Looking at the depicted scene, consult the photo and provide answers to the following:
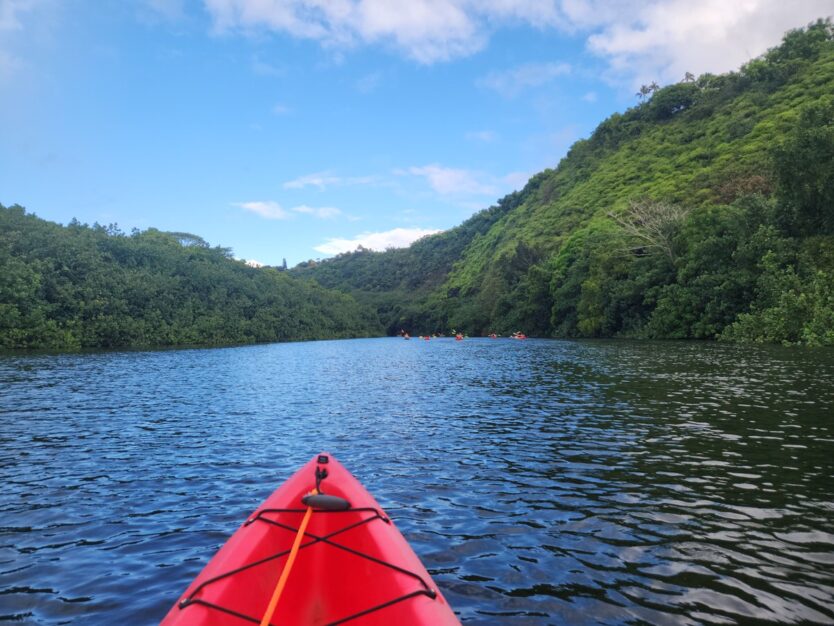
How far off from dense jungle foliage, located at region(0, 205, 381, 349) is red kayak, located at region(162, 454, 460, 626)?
6118 centimetres

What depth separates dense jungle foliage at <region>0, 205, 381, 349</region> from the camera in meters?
56.8

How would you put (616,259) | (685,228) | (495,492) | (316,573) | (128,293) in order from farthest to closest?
(128,293)
(616,259)
(685,228)
(495,492)
(316,573)

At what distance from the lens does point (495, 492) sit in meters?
8.99

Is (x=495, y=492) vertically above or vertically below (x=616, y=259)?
below

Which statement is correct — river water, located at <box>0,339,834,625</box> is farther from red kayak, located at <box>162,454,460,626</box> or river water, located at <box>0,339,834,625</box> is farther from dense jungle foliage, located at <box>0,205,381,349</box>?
dense jungle foliage, located at <box>0,205,381,349</box>

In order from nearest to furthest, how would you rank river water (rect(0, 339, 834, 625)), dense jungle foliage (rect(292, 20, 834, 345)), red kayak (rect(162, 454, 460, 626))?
red kayak (rect(162, 454, 460, 626)), river water (rect(0, 339, 834, 625)), dense jungle foliage (rect(292, 20, 834, 345))

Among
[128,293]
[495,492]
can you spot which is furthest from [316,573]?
[128,293]

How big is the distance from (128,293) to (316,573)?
79152mm

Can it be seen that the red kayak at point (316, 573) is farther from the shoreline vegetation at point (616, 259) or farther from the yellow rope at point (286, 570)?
the shoreline vegetation at point (616, 259)

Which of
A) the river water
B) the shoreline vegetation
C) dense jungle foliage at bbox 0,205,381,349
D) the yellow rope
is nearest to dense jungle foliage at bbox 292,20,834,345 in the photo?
the shoreline vegetation

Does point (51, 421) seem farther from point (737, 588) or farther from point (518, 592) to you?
point (737, 588)

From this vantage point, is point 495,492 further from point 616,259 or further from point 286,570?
point 616,259

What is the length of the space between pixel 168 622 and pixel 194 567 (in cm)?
263

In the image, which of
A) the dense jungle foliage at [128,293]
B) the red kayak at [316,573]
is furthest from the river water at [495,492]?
the dense jungle foliage at [128,293]
